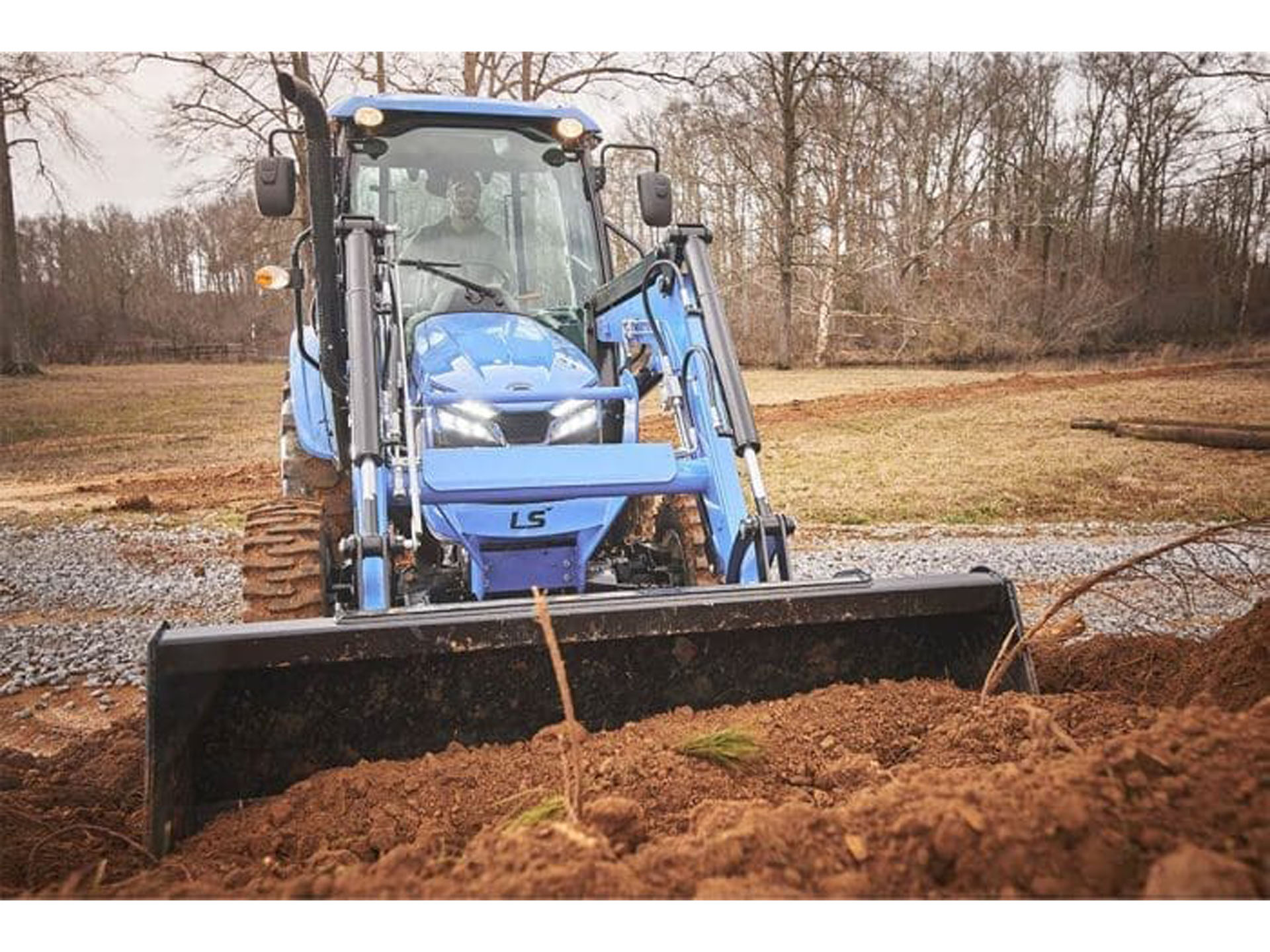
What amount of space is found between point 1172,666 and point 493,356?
2095 mm

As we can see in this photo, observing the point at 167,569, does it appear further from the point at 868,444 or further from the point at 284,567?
the point at 868,444

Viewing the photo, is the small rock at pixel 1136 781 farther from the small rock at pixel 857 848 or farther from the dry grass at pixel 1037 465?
the dry grass at pixel 1037 465

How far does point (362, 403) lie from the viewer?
8.61 feet

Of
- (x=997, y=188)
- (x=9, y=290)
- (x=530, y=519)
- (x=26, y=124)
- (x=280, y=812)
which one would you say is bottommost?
(x=280, y=812)

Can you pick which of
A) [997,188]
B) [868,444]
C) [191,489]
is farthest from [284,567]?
[868,444]

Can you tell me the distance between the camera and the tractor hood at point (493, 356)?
309 cm

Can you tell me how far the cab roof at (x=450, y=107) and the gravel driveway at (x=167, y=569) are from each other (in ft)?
6.68

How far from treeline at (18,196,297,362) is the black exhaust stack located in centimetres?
176

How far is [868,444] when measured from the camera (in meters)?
7.77

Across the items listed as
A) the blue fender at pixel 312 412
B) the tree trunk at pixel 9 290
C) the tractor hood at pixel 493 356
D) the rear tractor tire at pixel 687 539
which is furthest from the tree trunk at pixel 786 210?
the tree trunk at pixel 9 290

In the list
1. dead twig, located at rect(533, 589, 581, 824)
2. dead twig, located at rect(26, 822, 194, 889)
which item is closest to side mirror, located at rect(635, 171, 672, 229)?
dead twig, located at rect(533, 589, 581, 824)

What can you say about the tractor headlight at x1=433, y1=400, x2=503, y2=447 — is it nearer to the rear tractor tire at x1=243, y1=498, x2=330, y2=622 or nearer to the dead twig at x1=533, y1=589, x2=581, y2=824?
the rear tractor tire at x1=243, y1=498, x2=330, y2=622
